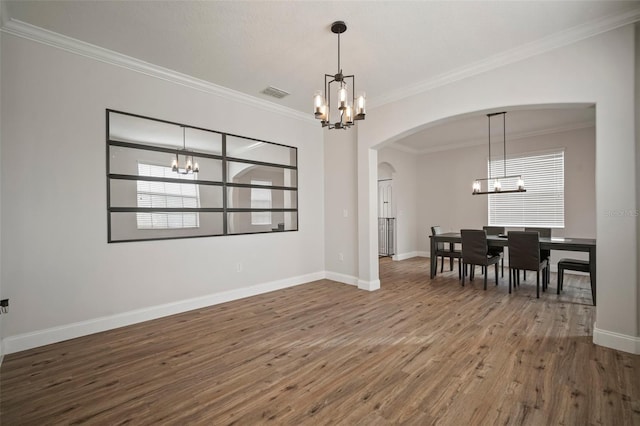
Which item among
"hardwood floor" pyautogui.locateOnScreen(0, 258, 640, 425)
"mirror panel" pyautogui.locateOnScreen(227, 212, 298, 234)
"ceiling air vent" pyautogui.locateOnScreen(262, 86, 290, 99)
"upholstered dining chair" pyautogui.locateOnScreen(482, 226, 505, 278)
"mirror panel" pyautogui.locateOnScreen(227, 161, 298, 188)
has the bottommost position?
"hardwood floor" pyautogui.locateOnScreen(0, 258, 640, 425)

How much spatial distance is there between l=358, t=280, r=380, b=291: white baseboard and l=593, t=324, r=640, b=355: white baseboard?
2.67 metres

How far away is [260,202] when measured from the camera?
184 inches

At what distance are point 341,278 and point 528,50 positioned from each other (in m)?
4.11

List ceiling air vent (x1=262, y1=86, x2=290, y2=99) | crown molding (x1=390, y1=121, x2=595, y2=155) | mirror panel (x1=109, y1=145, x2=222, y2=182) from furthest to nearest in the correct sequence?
1. crown molding (x1=390, y1=121, x2=595, y2=155)
2. ceiling air vent (x1=262, y1=86, x2=290, y2=99)
3. mirror panel (x1=109, y1=145, x2=222, y2=182)

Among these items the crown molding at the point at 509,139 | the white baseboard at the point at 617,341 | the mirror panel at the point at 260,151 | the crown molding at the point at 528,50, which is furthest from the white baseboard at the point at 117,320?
the crown molding at the point at 509,139

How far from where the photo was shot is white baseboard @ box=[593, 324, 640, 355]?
264 cm

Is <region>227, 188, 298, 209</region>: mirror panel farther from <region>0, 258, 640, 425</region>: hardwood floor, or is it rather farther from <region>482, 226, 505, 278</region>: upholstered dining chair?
<region>482, 226, 505, 278</region>: upholstered dining chair

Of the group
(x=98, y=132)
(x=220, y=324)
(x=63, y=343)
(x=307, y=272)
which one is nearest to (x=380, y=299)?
(x=307, y=272)

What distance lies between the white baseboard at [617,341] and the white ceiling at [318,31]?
288 cm

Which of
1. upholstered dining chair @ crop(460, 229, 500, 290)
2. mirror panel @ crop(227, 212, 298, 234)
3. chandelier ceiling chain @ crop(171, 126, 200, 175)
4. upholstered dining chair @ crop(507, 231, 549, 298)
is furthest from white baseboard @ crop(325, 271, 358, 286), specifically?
chandelier ceiling chain @ crop(171, 126, 200, 175)

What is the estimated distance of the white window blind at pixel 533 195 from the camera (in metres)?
6.34

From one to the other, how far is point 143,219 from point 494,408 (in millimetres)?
3797

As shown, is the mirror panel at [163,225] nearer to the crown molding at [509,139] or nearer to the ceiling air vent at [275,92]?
the ceiling air vent at [275,92]

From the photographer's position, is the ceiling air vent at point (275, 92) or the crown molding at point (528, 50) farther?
the ceiling air vent at point (275, 92)
